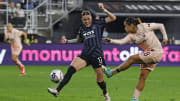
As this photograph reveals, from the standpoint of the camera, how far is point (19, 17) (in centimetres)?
3306

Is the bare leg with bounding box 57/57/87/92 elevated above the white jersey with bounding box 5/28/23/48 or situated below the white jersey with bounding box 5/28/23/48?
above

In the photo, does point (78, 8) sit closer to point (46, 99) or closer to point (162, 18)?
point (162, 18)

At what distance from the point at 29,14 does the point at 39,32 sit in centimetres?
165

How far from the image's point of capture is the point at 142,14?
120 ft

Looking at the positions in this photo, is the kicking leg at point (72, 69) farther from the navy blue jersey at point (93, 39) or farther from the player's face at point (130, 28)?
the player's face at point (130, 28)

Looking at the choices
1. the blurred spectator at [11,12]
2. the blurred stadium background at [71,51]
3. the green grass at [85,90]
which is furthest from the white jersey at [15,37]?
the blurred spectator at [11,12]

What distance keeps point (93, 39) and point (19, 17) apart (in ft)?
69.2

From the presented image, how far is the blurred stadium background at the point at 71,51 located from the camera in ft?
51.2

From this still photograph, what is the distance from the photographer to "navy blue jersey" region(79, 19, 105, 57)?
12.5m

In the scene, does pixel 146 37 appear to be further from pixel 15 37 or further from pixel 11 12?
pixel 11 12

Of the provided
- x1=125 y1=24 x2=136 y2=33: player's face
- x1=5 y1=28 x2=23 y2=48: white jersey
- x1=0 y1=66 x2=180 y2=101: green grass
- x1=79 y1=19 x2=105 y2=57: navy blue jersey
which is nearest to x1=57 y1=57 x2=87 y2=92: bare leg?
x1=79 y1=19 x2=105 y2=57: navy blue jersey

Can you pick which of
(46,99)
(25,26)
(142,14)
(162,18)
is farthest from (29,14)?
(46,99)

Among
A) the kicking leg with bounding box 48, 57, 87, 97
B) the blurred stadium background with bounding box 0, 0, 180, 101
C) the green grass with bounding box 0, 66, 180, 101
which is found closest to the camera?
the kicking leg with bounding box 48, 57, 87, 97

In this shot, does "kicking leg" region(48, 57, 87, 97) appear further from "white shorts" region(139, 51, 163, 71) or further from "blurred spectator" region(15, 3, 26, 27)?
Result: "blurred spectator" region(15, 3, 26, 27)
